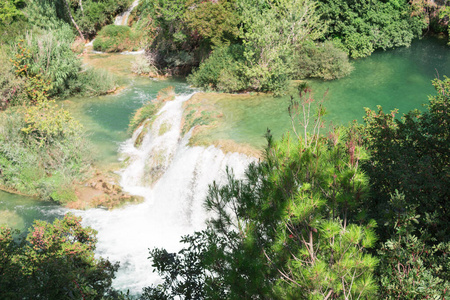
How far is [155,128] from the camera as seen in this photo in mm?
16109

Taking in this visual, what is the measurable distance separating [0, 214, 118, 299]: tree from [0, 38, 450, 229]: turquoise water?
603 centimetres

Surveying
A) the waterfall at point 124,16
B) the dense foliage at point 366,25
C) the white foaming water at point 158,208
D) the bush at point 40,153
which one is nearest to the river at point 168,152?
the white foaming water at point 158,208

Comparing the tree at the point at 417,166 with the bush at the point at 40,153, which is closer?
the tree at the point at 417,166

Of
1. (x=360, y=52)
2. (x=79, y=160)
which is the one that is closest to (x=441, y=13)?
(x=360, y=52)

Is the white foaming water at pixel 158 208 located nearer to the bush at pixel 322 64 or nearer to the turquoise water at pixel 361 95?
the turquoise water at pixel 361 95

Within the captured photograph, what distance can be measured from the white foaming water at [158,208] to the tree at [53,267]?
388 centimetres

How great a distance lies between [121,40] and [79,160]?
61.7ft

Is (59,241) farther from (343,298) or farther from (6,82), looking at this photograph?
(6,82)

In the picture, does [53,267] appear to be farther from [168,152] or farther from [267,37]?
[267,37]

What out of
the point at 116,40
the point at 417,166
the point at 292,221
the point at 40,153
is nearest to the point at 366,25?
the point at 116,40

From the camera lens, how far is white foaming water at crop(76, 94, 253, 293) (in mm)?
11297

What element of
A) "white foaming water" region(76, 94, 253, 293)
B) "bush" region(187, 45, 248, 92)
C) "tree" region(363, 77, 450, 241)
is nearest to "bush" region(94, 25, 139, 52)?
"bush" region(187, 45, 248, 92)

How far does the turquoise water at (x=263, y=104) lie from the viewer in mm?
13414

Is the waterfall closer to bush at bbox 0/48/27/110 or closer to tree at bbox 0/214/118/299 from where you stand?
bush at bbox 0/48/27/110
